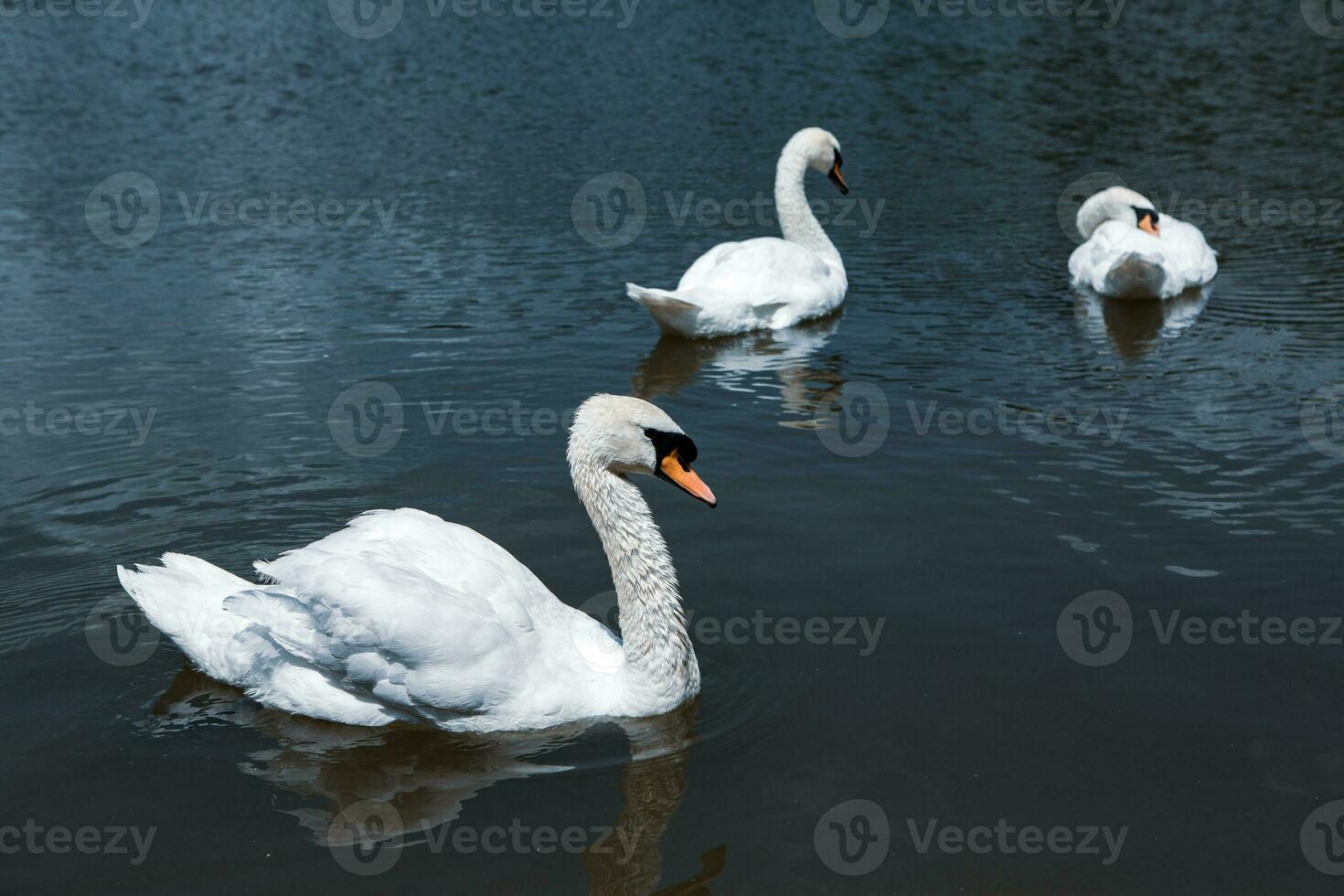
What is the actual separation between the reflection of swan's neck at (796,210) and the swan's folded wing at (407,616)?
799cm

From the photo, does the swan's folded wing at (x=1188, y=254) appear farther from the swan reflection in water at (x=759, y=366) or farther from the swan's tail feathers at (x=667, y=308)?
the swan's tail feathers at (x=667, y=308)

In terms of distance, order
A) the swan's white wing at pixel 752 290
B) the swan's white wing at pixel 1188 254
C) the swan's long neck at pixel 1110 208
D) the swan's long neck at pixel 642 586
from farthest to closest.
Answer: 1. the swan's long neck at pixel 1110 208
2. the swan's white wing at pixel 1188 254
3. the swan's white wing at pixel 752 290
4. the swan's long neck at pixel 642 586

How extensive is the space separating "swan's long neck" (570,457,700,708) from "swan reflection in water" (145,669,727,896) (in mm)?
219

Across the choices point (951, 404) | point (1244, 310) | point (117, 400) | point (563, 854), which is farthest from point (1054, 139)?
point (563, 854)

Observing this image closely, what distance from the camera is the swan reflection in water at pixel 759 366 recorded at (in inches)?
424

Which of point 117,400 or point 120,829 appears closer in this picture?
point 120,829

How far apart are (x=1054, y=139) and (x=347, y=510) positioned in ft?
45.3

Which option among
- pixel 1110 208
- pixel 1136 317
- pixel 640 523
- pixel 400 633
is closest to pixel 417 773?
pixel 400 633

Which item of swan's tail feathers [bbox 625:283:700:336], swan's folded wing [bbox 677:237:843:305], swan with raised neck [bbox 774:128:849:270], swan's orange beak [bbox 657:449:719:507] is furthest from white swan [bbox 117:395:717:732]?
swan with raised neck [bbox 774:128:849:270]

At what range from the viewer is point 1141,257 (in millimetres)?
12578

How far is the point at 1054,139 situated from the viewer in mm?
19062

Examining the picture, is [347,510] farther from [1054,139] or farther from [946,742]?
[1054,139]

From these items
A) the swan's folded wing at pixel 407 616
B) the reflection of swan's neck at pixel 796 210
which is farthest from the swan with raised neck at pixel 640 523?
the reflection of swan's neck at pixel 796 210

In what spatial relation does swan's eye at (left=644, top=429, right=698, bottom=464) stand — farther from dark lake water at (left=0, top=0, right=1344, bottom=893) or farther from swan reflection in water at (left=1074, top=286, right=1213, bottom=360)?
swan reflection in water at (left=1074, top=286, right=1213, bottom=360)
